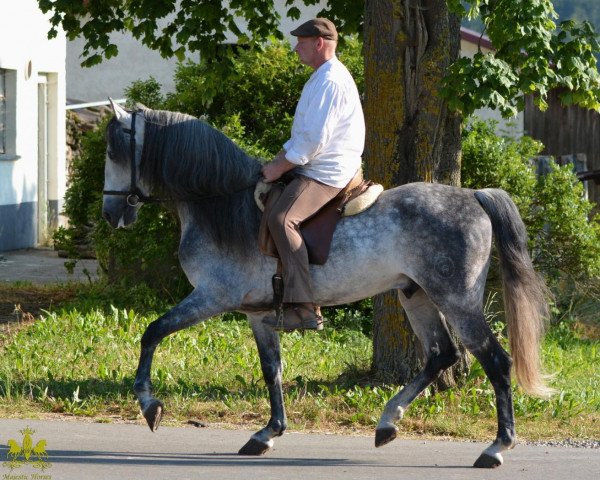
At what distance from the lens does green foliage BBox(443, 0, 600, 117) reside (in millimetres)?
8008

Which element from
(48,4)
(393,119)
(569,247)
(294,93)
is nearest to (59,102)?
(294,93)

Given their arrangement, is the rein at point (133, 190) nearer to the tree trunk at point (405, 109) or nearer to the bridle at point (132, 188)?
the bridle at point (132, 188)

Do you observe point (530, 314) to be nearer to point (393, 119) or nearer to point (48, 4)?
point (393, 119)

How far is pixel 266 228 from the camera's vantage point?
6.68m

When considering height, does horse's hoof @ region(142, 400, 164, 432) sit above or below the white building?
below

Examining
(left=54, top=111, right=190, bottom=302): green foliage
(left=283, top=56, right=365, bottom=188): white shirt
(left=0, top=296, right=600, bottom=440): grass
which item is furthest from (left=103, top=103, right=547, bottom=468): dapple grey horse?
(left=54, top=111, right=190, bottom=302): green foliage

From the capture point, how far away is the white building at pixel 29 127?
18391 mm

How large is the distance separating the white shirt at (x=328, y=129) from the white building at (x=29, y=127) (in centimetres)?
1233

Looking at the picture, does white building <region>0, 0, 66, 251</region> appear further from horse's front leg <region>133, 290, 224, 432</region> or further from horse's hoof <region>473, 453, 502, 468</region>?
horse's hoof <region>473, 453, 502, 468</region>

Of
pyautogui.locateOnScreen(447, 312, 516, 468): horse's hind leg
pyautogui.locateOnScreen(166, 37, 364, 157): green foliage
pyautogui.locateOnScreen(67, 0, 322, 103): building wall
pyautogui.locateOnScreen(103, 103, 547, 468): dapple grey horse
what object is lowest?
pyautogui.locateOnScreen(447, 312, 516, 468): horse's hind leg

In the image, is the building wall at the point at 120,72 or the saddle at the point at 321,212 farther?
the building wall at the point at 120,72

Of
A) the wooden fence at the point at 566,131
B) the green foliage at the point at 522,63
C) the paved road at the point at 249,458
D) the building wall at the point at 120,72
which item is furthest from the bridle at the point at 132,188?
the building wall at the point at 120,72

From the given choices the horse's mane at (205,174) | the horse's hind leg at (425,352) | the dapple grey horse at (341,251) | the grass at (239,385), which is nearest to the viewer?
the dapple grey horse at (341,251)

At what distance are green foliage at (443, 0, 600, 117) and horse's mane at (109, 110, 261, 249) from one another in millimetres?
1985
